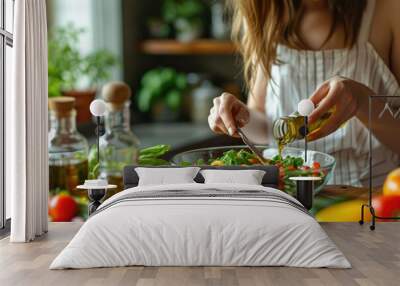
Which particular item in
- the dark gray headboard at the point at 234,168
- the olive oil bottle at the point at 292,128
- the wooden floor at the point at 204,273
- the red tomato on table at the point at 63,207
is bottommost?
the wooden floor at the point at 204,273

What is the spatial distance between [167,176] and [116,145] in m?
0.47

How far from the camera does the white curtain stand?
4516 millimetres

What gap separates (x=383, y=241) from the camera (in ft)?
14.9

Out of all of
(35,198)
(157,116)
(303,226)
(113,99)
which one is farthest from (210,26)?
(303,226)

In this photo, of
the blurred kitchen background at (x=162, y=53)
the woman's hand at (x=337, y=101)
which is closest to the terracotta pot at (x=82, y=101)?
the blurred kitchen background at (x=162, y=53)

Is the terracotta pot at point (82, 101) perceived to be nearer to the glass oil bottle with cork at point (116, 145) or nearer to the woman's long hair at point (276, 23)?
the glass oil bottle with cork at point (116, 145)

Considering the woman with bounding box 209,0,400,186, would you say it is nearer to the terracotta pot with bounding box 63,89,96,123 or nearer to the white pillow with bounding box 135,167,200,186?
the white pillow with bounding box 135,167,200,186

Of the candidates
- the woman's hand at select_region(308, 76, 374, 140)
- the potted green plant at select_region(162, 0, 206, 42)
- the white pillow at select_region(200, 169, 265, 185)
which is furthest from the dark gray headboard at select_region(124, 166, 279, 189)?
the potted green plant at select_region(162, 0, 206, 42)

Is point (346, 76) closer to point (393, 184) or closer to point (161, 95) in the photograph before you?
point (393, 184)

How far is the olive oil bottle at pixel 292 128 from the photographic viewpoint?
4957 mm

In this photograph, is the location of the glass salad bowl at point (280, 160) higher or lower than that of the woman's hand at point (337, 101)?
lower

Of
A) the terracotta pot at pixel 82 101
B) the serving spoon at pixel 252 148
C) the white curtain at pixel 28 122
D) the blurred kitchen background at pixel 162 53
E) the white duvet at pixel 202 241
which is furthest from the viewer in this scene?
the blurred kitchen background at pixel 162 53

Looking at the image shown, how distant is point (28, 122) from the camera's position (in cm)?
457

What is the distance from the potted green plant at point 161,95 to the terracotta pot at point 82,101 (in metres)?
1.19
